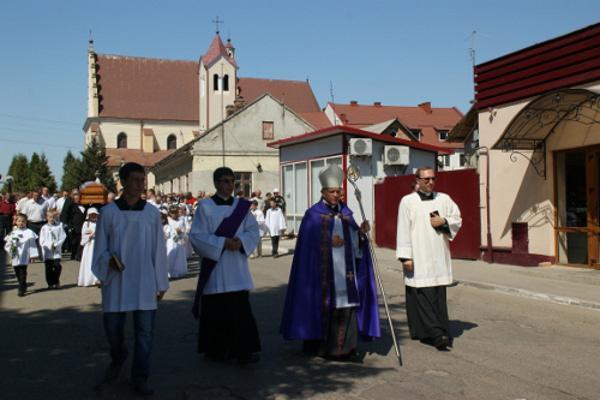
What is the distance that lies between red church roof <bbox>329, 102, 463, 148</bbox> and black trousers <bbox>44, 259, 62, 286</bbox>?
5184cm

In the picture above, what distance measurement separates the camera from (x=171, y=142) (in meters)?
75.4

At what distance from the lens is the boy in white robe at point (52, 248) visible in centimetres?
1202

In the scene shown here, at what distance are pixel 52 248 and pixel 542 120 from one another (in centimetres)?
991

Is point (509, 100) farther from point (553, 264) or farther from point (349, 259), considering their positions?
point (349, 259)

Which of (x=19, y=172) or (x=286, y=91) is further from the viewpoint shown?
(x=19, y=172)

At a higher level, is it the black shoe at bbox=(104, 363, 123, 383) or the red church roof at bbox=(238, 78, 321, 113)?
the red church roof at bbox=(238, 78, 321, 113)

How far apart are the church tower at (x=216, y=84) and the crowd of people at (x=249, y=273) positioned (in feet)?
182

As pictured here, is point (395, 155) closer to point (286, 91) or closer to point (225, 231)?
point (225, 231)

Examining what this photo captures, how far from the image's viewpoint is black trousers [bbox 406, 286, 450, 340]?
22.8 ft

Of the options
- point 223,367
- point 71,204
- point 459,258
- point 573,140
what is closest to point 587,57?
point 573,140

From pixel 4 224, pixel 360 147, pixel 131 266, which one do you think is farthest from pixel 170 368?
pixel 4 224

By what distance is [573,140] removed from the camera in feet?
41.7

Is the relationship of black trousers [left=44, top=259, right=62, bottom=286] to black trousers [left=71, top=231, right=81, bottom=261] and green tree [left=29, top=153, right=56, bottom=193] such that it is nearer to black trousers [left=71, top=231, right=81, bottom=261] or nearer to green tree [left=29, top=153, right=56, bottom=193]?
black trousers [left=71, top=231, right=81, bottom=261]

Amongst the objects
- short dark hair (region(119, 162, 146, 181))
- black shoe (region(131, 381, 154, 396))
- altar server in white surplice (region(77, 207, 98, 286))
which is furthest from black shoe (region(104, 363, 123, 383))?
altar server in white surplice (region(77, 207, 98, 286))
